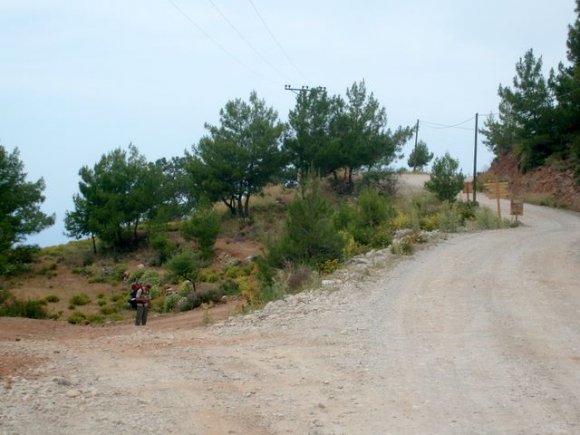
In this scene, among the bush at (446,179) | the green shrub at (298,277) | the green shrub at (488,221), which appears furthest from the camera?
the bush at (446,179)

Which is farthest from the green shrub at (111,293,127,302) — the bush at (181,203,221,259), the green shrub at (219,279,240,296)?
the green shrub at (219,279,240,296)

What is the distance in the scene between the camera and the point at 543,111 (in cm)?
5294

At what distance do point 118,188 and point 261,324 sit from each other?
51.6m

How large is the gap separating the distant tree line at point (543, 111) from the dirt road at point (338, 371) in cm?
3543

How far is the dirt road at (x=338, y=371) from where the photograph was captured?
7.75 m

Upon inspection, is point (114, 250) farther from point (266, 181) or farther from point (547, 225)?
point (547, 225)

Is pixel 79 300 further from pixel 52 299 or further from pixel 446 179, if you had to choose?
pixel 446 179

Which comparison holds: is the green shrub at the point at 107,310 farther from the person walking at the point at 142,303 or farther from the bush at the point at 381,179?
the bush at the point at 381,179

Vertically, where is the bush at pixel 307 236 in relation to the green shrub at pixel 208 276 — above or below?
above

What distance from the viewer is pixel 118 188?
64125 mm

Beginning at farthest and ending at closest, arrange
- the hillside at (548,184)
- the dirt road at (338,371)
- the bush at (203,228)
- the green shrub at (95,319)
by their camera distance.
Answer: the bush at (203,228), the hillside at (548,184), the green shrub at (95,319), the dirt road at (338,371)

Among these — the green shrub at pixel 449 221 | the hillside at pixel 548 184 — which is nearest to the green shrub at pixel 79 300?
the green shrub at pixel 449 221

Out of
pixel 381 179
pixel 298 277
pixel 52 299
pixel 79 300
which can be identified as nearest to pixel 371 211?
pixel 298 277

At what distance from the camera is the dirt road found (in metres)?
7.75
